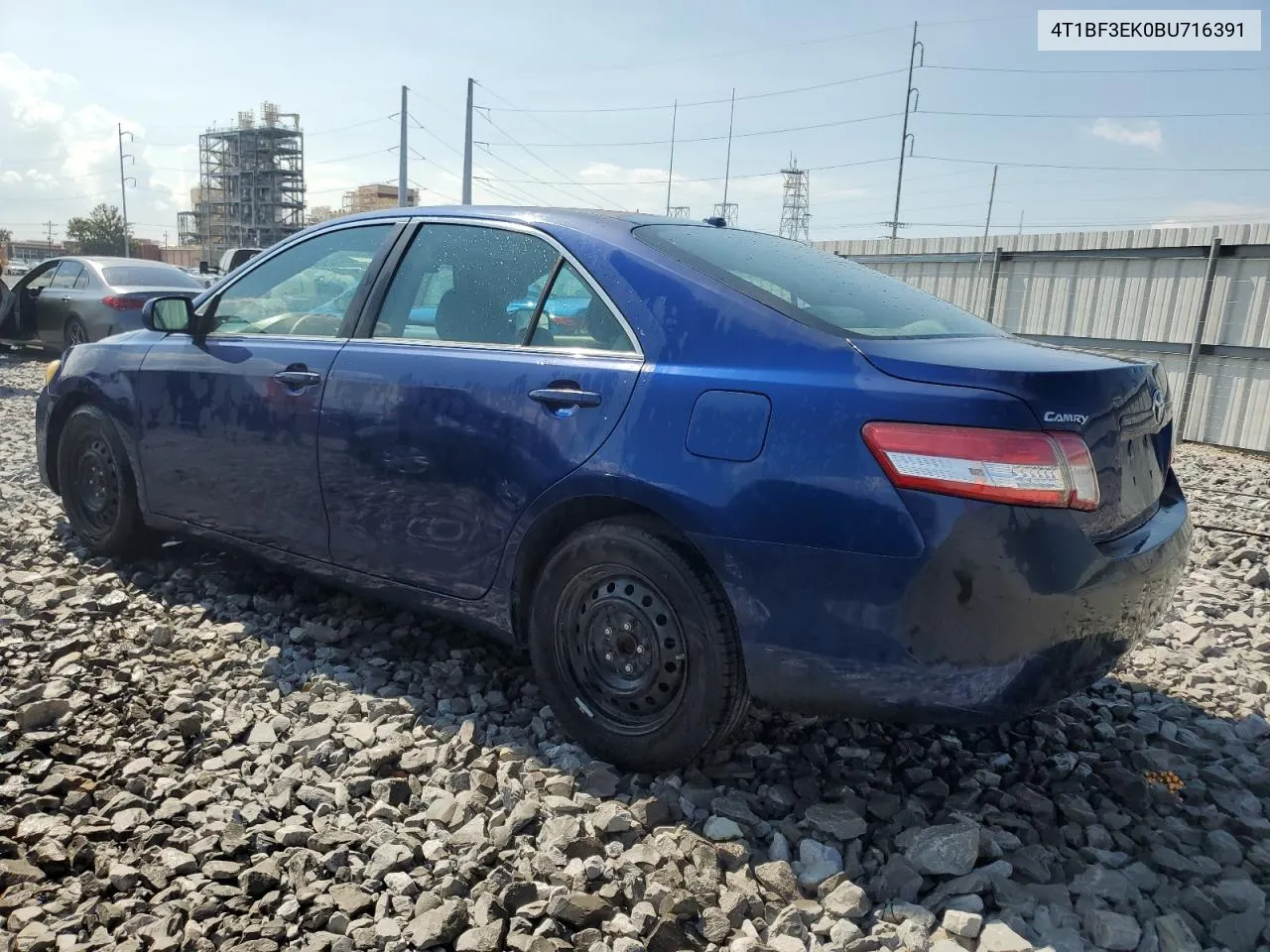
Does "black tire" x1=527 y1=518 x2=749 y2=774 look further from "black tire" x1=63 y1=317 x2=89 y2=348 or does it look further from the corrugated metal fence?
"black tire" x1=63 y1=317 x2=89 y2=348

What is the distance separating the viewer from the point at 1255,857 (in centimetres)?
243

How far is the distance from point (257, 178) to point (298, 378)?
407 feet

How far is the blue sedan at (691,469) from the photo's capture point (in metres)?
2.18

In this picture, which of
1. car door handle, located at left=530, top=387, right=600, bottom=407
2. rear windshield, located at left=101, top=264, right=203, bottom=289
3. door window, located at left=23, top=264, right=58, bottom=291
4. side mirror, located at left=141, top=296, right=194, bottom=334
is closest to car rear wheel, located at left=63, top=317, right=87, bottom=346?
rear windshield, located at left=101, top=264, right=203, bottom=289

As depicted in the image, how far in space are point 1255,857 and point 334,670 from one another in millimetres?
2898

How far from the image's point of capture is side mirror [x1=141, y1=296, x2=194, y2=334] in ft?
13.1

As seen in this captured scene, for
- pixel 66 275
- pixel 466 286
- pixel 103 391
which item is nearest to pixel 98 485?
pixel 103 391

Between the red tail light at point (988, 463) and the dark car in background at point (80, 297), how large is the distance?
1158 centimetres

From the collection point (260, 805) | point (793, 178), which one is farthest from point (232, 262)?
point (793, 178)

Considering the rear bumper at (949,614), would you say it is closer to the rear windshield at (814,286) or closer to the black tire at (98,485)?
the rear windshield at (814,286)

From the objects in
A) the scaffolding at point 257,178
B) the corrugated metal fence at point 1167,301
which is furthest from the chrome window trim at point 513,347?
the scaffolding at point 257,178

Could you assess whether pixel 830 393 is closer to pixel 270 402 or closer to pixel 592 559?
pixel 592 559

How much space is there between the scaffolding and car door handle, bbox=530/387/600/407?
117897mm

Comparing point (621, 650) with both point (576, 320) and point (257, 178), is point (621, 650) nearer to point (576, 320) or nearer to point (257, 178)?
point (576, 320)
